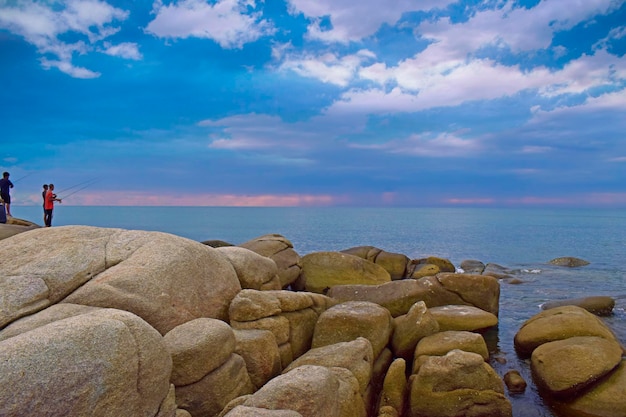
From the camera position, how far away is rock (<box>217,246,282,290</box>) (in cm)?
1384

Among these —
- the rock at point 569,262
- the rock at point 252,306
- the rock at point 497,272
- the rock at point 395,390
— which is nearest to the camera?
the rock at point 395,390

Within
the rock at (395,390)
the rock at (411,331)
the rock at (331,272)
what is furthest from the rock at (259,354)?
the rock at (331,272)

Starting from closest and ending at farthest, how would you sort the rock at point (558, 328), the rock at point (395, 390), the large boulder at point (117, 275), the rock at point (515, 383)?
the large boulder at point (117, 275) < the rock at point (395, 390) < the rock at point (515, 383) < the rock at point (558, 328)

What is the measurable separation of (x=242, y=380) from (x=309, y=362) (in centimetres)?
155

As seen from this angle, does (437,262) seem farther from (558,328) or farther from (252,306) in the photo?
(252,306)

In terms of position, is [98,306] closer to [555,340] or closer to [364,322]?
[364,322]

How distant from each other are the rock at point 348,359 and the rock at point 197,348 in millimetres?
1617

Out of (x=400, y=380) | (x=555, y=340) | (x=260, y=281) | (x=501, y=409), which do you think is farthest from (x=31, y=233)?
(x=555, y=340)

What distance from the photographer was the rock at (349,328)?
39.2 ft

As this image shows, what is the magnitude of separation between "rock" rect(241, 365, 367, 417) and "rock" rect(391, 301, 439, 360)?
4.48 m

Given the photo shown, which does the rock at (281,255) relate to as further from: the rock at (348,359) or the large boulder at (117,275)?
the rock at (348,359)

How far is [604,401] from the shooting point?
1081 cm

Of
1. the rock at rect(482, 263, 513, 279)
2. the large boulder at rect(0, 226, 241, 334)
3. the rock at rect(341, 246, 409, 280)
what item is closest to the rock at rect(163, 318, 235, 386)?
the large boulder at rect(0, 226, 241, 334)

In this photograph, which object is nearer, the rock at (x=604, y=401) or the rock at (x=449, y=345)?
the rock at (x=604, y=401)
